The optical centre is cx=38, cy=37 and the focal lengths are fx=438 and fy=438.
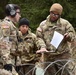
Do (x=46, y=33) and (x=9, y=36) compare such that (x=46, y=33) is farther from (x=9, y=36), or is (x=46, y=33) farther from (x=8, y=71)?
(x=8, y=71)

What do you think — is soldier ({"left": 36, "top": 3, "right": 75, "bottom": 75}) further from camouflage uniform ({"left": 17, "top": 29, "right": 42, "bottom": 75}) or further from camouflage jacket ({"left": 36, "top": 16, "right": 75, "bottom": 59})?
camouflage uniform ({"left": 17, "top": 29, "right": 42, "bottom": 75})

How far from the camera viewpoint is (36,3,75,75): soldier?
26.1 ft

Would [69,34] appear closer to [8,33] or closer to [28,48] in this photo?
[28,48]

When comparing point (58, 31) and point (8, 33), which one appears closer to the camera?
point (8, 33)

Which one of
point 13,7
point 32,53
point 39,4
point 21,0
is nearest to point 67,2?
point 39,4

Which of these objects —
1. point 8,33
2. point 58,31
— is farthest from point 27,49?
point 8,33

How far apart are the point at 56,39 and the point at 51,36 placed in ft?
1.32

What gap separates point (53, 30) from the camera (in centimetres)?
811

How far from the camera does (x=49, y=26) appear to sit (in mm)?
8141

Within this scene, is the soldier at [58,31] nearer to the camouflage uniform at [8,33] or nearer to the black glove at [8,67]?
the camouflage uniform at [8,33]

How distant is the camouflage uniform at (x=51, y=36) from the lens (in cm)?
795

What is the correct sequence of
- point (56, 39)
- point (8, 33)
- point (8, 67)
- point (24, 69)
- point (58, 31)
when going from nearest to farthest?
point (8, 67) → point (8, 33) → point (56, 39) → point (58, 31) → point (24, 69)

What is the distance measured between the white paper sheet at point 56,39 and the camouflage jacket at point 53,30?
23 centimetres

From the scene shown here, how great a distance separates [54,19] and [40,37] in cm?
43
